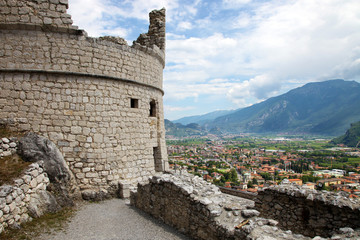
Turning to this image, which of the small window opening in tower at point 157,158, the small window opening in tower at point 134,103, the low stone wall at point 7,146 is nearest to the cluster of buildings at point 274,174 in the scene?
the small window opening in tower at point 157,158

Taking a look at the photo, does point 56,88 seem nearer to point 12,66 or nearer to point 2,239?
point 12,66

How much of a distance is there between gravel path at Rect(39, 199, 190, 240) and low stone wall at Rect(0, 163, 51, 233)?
888 mm

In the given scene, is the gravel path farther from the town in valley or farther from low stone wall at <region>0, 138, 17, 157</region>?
the town in valley

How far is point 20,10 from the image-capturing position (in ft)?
28.0

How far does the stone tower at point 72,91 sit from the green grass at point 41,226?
1.82 meters

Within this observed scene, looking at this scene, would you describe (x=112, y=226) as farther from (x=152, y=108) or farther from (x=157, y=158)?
(x=152, y=108)

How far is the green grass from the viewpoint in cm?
561

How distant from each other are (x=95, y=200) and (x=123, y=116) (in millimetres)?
3505

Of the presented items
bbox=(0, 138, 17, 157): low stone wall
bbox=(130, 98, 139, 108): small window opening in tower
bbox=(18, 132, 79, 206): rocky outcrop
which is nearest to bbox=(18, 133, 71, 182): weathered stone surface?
bbox=(18, 132, 79, 206): rocky outcrop

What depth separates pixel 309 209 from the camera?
611 centimetres

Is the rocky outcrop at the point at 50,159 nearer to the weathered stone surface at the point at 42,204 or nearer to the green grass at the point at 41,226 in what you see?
the weathered stone surface at the point at 42,204

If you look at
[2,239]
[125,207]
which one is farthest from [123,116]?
[2,239]

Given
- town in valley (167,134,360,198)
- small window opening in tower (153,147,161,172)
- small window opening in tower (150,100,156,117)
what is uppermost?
small window opening in tower (150,100,156,117)

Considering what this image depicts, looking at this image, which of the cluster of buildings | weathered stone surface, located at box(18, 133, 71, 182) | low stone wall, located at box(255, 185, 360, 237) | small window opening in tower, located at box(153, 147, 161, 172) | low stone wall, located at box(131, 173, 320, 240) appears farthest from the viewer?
the cluster of buildings
